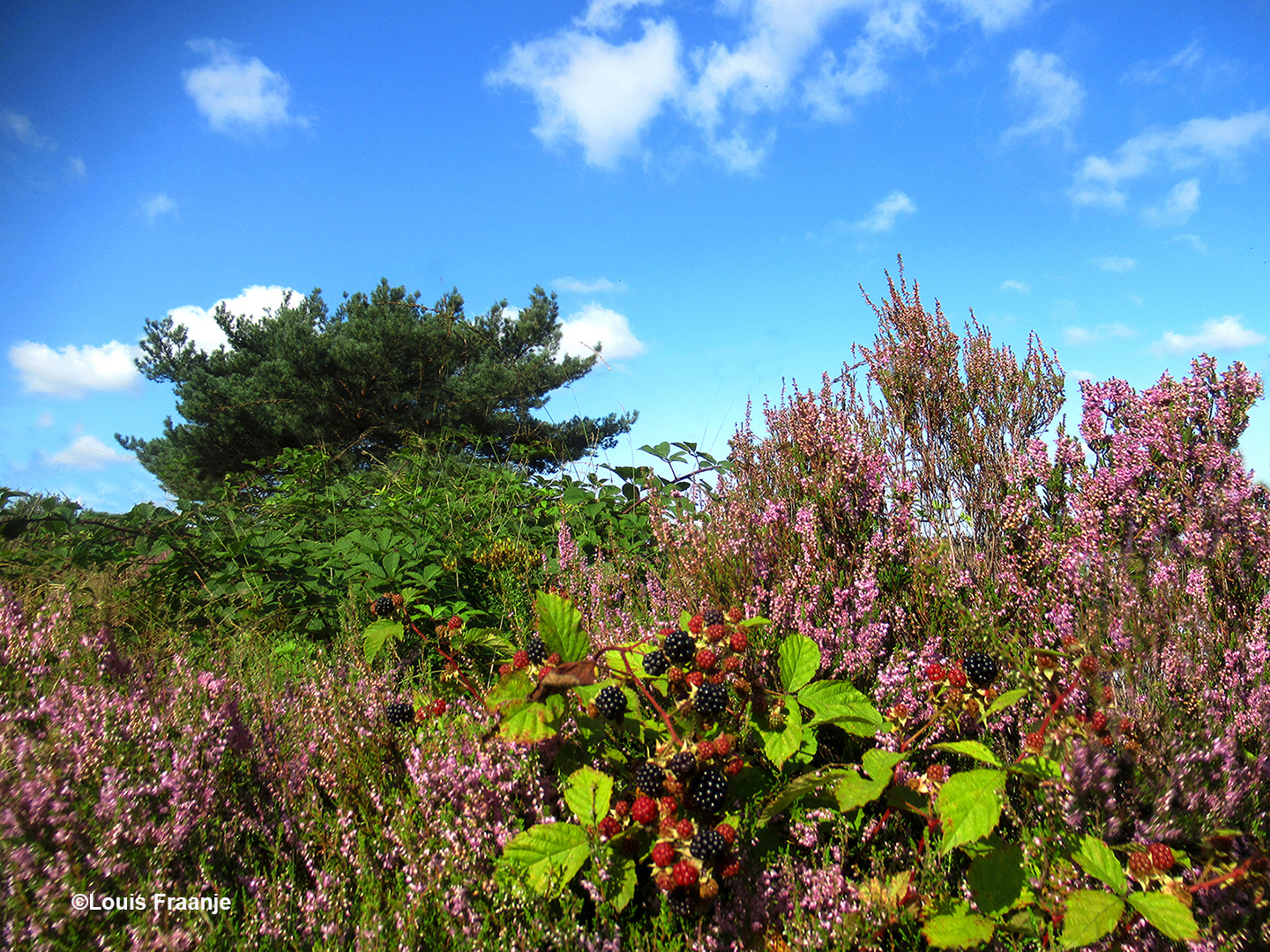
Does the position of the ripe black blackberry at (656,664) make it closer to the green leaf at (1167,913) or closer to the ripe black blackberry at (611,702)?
the ripe black blackberry at (611,702)

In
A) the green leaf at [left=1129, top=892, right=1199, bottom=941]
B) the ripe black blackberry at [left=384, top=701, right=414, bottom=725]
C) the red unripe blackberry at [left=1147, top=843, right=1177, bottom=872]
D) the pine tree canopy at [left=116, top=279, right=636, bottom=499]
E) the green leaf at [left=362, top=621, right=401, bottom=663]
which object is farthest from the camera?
the pine tree canopy at [left=116, top=279, right=636, bottom=499]

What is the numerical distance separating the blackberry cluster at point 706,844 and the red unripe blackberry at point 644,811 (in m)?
0.10

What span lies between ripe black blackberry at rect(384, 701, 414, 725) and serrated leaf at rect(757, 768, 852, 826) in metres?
1.03

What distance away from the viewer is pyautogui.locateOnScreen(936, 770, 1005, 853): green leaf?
4.62 ft

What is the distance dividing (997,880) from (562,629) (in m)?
1.09

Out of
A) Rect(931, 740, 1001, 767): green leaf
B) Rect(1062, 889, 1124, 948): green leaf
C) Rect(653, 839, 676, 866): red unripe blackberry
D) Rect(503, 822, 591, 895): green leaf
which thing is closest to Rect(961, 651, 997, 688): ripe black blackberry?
Rect(931, 740, 1001, 767): green leaf

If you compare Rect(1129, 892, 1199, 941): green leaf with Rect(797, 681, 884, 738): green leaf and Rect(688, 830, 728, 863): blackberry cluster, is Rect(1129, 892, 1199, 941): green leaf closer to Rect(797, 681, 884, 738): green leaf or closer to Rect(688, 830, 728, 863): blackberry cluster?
Rect(797, 681, 884, 738): green leaf

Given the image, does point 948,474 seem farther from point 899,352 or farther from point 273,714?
point 273,714

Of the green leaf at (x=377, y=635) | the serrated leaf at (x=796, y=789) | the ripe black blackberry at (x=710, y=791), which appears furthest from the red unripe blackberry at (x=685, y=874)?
the green leaf at (x=377, y=635)

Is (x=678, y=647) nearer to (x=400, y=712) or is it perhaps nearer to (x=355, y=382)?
(x=400, y=712)

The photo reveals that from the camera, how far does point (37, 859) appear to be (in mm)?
1546

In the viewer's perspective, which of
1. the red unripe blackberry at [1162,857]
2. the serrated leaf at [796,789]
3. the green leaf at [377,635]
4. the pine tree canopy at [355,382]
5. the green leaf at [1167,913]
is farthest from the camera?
the pine tree canopy at [355,382]

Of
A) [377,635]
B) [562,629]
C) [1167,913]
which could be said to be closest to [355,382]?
[377,635]

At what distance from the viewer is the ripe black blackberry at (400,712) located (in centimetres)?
195
